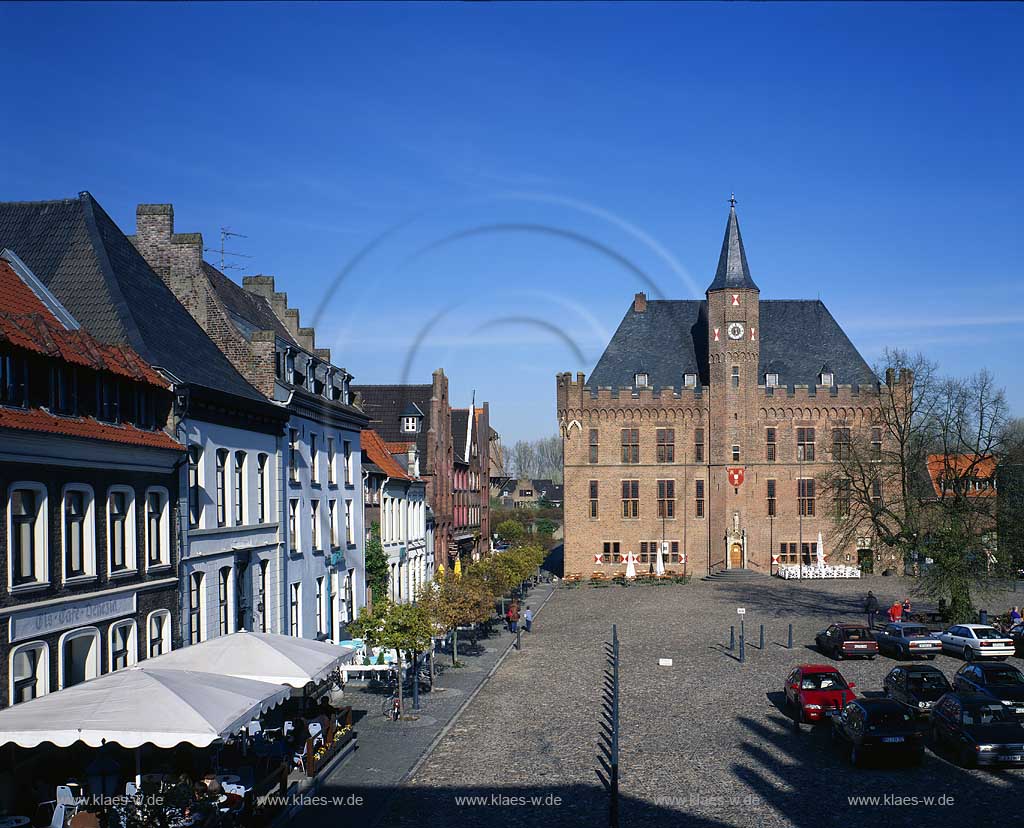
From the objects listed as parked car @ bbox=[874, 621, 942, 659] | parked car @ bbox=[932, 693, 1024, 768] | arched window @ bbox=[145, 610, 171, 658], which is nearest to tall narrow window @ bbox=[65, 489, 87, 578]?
arched window @ bbox=[145, 610, 171, 658]

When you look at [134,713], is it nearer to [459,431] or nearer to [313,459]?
[313,459]

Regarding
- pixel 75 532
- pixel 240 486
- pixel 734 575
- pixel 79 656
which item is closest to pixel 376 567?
pixel 240 486

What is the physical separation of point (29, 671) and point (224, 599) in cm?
1037

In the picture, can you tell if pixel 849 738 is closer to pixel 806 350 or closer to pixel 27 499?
pixel 27 499

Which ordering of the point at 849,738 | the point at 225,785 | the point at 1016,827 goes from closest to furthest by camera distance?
the point at 1016,827
the point at 225,785
the point at 849,738

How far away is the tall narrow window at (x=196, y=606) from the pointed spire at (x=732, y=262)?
58353 millimetres

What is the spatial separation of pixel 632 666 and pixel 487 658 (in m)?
6.16

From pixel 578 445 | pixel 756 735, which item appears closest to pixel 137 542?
pixel 756 735

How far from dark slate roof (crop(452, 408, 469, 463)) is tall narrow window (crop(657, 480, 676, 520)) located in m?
15.7

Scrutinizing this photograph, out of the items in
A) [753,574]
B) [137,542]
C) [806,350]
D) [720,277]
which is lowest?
[753,574]

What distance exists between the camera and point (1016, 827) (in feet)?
59.7

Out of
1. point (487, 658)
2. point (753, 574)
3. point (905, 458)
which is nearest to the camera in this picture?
point (487, 658)

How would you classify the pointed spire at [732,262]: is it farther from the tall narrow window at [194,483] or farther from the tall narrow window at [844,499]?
the tall narrow window at [194,483]

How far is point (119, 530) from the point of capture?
24469 mm
